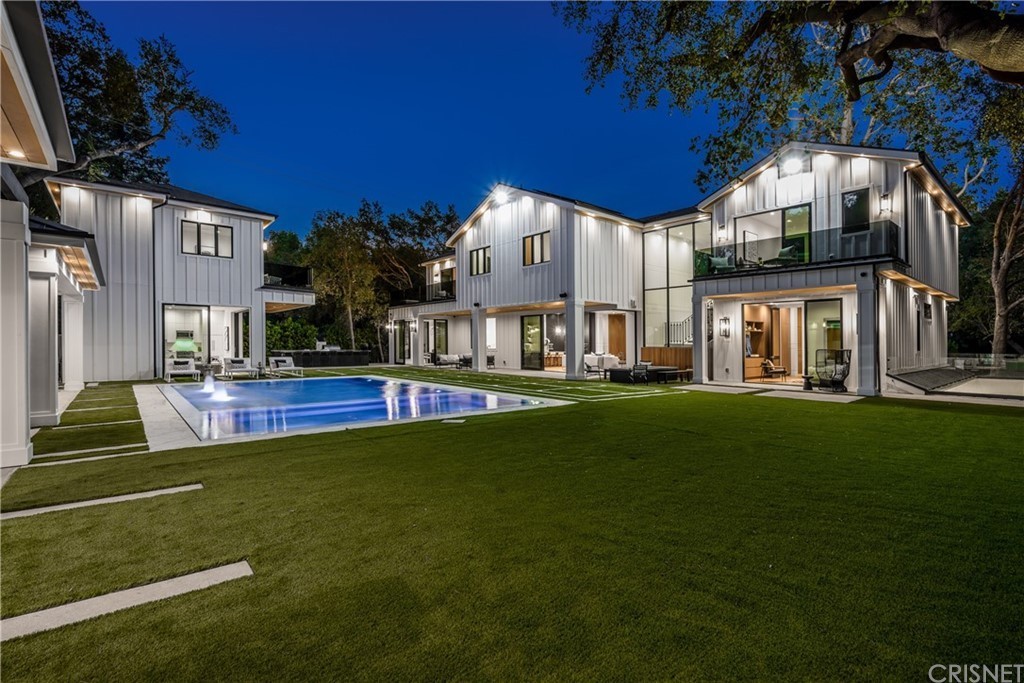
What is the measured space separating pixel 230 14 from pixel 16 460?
6532 cm

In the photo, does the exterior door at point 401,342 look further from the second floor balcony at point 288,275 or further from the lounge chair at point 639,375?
the lounge chair at point 639,375

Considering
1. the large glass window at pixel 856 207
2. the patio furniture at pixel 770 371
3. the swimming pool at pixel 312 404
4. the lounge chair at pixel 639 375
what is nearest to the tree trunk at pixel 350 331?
the swimming pool at pixel 312 404

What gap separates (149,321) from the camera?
17.0 metres

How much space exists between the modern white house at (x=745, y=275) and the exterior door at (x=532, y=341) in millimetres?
65

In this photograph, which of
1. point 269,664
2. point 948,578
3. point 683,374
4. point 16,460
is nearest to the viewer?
point 269,664

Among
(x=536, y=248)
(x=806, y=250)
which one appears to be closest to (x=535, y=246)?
(x=536, y=248)

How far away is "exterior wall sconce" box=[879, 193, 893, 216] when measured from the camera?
43.1 feet

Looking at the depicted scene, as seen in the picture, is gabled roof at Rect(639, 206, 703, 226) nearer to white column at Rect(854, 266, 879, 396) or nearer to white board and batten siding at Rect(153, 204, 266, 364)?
white column at Rect(854, 266, 879, 396)

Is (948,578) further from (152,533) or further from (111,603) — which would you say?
(152,533)

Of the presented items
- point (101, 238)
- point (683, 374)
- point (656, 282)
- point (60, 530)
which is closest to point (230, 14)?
point (101, 238)

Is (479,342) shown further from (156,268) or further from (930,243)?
(930,243)

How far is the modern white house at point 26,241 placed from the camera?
3.63 meters

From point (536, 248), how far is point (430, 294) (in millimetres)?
8605

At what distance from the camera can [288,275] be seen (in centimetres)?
2206
